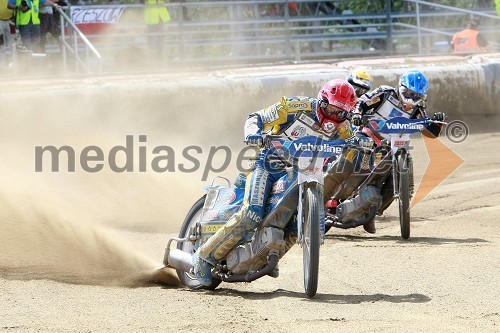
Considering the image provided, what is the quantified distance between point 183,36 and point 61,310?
46.9 ft

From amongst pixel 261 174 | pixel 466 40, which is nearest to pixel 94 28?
pixel 466 40

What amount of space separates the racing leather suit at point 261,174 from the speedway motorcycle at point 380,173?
8.06 ft

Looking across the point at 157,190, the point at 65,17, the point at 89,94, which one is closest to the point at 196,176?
the point at 157,190

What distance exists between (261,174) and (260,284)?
47.2 inches

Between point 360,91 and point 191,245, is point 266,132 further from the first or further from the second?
point 360,91

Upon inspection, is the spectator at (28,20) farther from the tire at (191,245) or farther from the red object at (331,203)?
the tire at (191,245)

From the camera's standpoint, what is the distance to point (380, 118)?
1095 centimetres

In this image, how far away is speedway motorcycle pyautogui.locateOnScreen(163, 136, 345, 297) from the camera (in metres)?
7.14

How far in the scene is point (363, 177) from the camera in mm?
10805

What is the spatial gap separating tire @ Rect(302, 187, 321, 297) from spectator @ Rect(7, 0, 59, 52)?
1185 cm

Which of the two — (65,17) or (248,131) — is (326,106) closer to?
(248,131)

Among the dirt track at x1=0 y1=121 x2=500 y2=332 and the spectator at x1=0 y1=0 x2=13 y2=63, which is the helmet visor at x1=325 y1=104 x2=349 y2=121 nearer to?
the dirt track at x1=0 y1=121 x2=500 y2=332

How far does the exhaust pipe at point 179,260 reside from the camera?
8039 mm

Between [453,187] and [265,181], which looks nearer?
[265,181]
